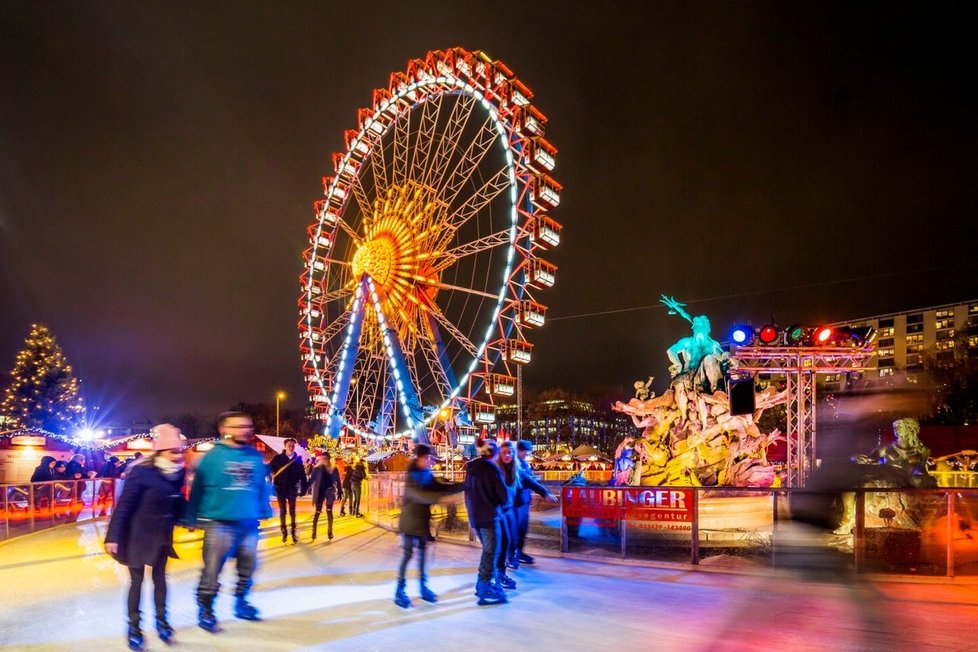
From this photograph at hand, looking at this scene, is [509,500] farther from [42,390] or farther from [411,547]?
[42,390]

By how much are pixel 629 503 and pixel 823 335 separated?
20.7ft

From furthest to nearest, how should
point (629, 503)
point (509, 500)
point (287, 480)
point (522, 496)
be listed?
point (287, 480) → point (629, 503) → point (522, 496) → point (509, 500)

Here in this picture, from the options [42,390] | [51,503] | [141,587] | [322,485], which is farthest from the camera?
[42,390]

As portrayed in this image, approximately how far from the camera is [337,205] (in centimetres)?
3136

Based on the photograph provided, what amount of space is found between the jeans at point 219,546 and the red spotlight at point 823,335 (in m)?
11.5

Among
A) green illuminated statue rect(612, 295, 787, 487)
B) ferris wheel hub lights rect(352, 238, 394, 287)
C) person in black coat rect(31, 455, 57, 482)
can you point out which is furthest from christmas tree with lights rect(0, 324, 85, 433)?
green illuminated statue rect(612, 295, 787, 487)

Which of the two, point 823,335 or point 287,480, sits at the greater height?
point 823,335

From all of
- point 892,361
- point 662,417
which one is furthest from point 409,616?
point 892,361

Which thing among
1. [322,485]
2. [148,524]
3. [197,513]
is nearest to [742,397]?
[322,485]

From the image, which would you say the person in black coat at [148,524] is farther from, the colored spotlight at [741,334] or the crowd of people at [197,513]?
the colored spotlight at [741,334]

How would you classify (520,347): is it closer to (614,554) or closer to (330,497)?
(330,497)

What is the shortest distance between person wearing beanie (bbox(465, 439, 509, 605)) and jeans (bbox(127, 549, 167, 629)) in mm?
2856

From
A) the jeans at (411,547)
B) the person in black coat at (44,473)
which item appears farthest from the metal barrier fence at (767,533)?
the person in black coat at (44,473)

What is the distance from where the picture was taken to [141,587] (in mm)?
6395
